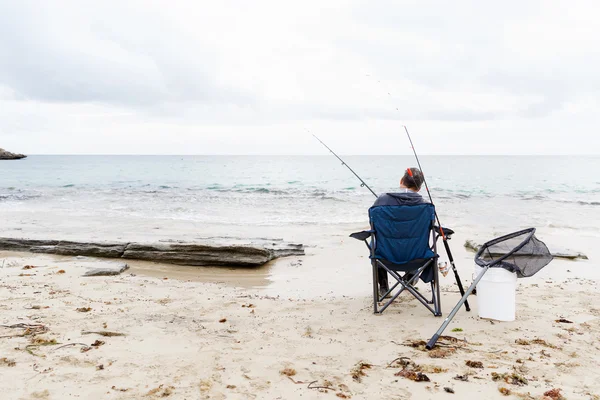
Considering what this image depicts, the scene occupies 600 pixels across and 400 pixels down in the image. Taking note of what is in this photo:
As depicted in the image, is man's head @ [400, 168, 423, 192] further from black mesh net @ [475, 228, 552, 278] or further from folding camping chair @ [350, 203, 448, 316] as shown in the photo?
black mesh net @ [475, 228, 552, 278]

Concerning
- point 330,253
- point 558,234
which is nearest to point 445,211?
point 558,234

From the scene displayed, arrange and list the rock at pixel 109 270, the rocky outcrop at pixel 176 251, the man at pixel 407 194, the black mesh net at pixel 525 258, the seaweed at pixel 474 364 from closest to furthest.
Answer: the seaweed at pixel 474 364 < the black mesh net at pixel 525 258 < the man at pixel 407 194 < the rock at pixel 109 270 < the rocky outcrop at pixel 176 251

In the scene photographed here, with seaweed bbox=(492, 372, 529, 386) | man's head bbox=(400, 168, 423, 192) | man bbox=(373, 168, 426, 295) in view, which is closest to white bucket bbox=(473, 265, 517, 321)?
man bbox=(373, 168, 426, 295)

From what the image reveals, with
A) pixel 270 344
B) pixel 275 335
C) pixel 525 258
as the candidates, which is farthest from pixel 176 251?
pixel 525 258

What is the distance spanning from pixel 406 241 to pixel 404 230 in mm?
109

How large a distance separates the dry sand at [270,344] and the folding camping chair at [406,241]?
1.26 ft

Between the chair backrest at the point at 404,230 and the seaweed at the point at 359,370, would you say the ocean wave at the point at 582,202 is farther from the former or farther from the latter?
the seaweed at the point at 359,370

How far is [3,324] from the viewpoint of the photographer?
3.60 m

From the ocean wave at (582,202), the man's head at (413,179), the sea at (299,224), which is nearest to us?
the man's head at (413,179)

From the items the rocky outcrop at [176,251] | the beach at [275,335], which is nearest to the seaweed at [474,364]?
the beach at [275,335]

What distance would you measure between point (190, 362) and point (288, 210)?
1362 cm

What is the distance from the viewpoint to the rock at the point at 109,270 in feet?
19.8

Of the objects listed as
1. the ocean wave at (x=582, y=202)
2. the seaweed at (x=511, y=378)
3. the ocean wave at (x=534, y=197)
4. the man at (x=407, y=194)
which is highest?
the man at (x=407, y=194)

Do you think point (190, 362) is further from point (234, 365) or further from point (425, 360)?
point (425, 360)
